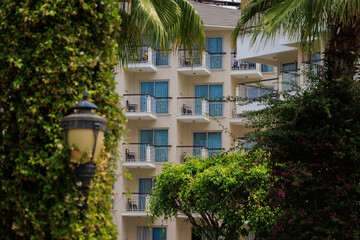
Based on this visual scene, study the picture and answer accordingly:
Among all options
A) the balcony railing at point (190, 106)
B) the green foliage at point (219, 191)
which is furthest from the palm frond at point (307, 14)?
the balcony railing at point (190, 106)

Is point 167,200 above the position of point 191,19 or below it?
below

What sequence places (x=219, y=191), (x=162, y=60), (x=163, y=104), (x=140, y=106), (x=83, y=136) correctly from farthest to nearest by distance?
(x=162, y=60), (x=163, y=104), (x=140, y=106), (x=219, y=191), (x=83, y=136)

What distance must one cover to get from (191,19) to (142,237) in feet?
102

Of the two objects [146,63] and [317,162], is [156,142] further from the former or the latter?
[317,162]

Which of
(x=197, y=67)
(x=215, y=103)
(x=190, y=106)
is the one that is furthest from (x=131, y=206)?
(x=197, y=67)

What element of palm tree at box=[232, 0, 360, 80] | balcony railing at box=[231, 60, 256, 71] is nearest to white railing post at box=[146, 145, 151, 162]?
balcony railing at box=[231, 60, 256, 71]

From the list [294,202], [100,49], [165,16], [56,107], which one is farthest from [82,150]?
[294,202]

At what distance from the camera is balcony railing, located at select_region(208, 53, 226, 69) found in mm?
47062

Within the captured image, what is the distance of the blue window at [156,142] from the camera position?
44844mm

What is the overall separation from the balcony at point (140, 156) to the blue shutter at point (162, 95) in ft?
8.35

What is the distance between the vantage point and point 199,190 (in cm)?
3225

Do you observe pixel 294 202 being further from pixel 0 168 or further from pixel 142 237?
pixel 142 237

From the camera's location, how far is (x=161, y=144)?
45625 mm

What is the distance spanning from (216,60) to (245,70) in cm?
213
